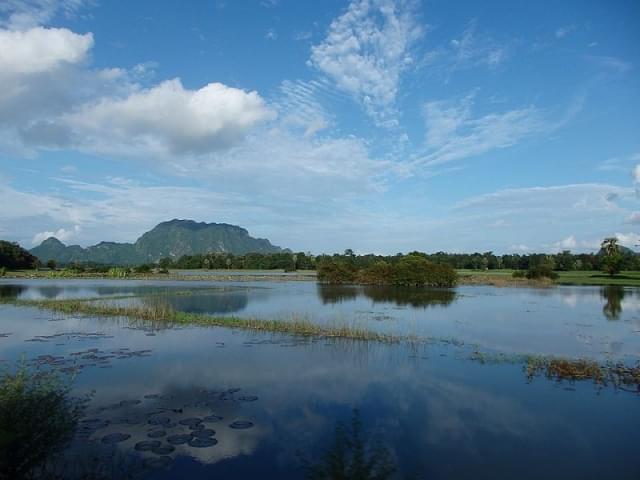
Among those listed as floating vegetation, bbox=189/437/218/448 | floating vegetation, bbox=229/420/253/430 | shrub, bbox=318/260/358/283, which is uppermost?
shrub, bbox=318/260/358/283

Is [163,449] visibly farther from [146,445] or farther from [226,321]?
[226,321]

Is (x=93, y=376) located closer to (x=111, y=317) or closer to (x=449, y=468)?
(x=449, y=468)

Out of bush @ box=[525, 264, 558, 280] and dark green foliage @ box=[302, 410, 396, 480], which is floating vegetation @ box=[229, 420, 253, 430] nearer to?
dark green foliage @ box=[302, 410, 396, 480]

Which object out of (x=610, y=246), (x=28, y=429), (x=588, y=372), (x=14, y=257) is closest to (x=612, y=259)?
(x=610, y=246)

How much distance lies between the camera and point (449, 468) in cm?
802

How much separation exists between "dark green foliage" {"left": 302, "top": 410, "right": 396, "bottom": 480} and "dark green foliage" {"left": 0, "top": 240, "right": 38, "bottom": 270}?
334 feet

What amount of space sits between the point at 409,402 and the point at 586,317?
22.6 metres

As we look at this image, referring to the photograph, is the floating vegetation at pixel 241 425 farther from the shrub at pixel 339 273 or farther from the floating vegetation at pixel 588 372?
the shrub at pixel 339 273

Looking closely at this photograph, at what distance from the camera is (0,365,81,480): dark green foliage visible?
6246 millimetres

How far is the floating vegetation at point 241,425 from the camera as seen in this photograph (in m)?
9.45

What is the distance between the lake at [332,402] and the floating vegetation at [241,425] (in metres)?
0.04

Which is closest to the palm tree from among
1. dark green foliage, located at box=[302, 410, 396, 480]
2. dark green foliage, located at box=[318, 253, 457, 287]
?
dark green foliage, located at box=[318, 253, 457, 287]

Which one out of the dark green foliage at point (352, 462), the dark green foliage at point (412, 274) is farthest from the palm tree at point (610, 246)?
the dark green foliage at point (352, 462)

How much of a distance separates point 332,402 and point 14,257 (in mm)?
103522
